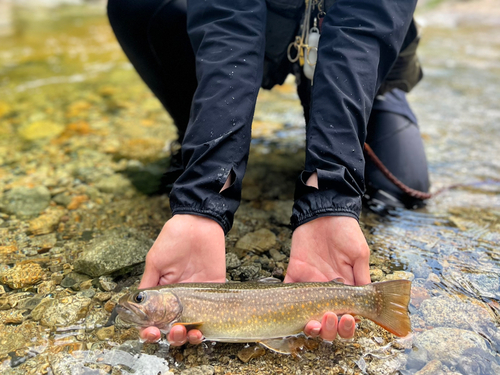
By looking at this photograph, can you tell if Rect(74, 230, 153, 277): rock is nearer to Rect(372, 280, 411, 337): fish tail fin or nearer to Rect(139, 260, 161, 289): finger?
Rect(139, 260, 161, 289): finger

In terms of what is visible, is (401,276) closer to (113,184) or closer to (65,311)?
(65,311)

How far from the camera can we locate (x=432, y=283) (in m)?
2.26

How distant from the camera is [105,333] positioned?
193 centimetres

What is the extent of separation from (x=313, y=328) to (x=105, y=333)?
977 mm

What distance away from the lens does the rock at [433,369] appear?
1741mm

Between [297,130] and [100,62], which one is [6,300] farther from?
[100,62]

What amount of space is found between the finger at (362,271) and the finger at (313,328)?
1.04 feet

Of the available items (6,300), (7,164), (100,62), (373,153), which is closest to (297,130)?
(373,153)

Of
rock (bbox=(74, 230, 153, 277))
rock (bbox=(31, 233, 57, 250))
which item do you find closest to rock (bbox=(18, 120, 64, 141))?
rock (bbox=(31, 233, 57, 250))

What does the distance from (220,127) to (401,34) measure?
3.90 feet

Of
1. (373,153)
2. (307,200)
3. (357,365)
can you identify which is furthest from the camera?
(373,153)

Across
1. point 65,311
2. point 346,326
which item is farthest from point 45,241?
point 346,326

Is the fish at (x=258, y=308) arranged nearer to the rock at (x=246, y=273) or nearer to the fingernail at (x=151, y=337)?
the fingernail at (x=151, y=337)

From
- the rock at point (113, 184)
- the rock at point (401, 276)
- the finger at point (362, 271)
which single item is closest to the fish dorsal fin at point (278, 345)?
the finger at point (362, 271)
